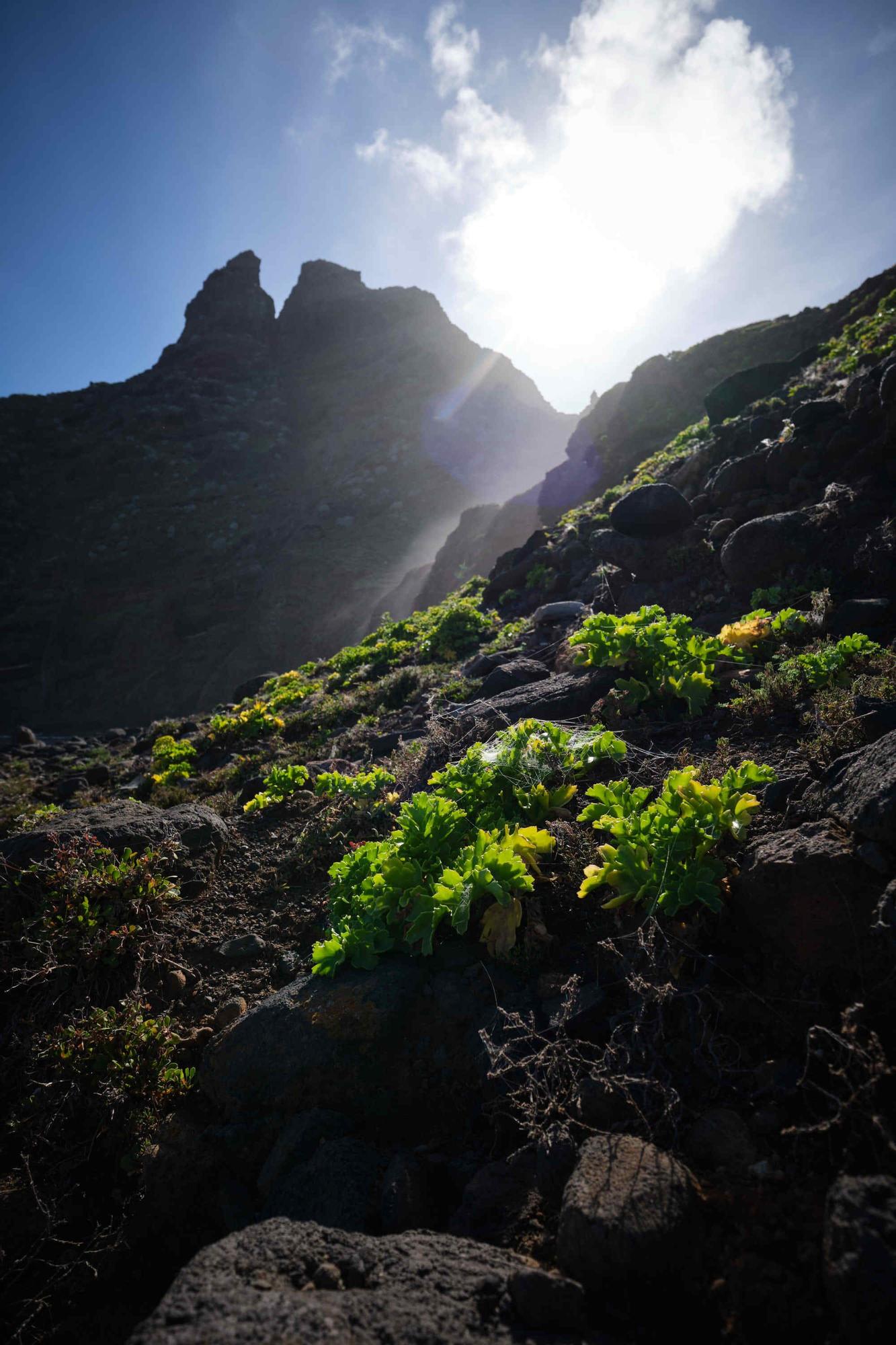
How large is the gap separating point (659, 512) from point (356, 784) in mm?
6119

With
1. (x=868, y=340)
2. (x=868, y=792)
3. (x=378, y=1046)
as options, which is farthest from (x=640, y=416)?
(x=378, y=1046)

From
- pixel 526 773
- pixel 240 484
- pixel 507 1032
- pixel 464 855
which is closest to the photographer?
pixel 507 1032

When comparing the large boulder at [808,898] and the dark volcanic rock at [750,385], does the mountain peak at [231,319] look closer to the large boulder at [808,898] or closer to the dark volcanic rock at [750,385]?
the dark volcanic rock at [750,385]

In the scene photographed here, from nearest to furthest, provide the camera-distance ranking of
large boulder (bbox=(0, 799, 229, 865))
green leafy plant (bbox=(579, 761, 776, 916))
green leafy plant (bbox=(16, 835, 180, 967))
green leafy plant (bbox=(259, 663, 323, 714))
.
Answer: green leafy plant (bbox=(579, 761, 776, 916)), green leafy plant (bbox=(16, 835, 180, 967)), large boulder (bbox=(0, 799, 229, 865)), green leafy plant (bbox=(259, 663, 323, 714))

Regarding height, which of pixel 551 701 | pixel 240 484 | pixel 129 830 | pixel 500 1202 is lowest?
pixel 500 1202

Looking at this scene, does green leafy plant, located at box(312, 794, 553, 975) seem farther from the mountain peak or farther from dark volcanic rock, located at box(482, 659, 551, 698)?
the mountain peak

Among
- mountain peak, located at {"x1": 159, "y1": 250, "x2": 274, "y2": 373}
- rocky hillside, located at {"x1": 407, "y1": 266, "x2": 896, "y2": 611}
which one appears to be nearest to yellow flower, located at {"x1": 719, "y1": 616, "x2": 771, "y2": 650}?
rocky hillside, located at {"x1": 407, "y1": 266, "x2": 896, "y2": 611}

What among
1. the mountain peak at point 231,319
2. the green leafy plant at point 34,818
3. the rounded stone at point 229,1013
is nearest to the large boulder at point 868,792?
the rounded stone at point 229,1013

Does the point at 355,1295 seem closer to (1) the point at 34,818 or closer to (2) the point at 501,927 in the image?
(2) the point at 501,927

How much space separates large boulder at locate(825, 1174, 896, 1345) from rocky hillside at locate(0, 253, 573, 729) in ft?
96.8

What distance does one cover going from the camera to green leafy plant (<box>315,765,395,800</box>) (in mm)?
4566

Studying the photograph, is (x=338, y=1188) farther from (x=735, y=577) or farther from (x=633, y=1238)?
(x=735, y=577)

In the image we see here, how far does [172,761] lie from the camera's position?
28.0 ft

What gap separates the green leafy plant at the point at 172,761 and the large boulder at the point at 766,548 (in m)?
7.40
